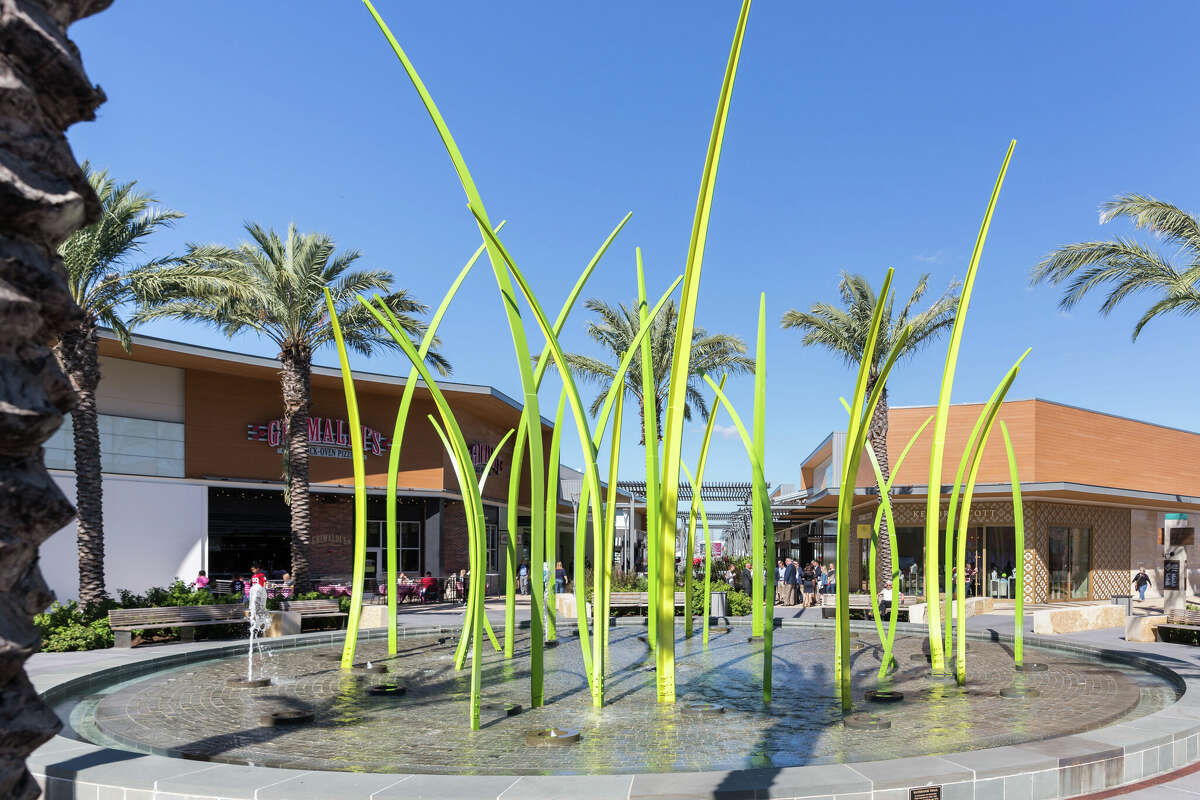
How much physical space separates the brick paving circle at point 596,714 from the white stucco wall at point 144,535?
14.3m

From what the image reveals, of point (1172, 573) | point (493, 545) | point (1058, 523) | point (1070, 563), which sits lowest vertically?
point (1070, 563)

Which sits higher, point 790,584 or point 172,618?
point 172,618

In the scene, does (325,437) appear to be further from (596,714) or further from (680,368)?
(680,368)

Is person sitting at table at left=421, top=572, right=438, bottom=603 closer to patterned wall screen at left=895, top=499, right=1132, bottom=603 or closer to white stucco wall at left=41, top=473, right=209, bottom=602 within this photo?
white stucco wall at left=41, top=473, right=209, bottom=602

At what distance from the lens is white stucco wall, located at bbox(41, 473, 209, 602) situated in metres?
23.3

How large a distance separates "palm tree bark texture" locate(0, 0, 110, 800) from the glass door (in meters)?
31.5

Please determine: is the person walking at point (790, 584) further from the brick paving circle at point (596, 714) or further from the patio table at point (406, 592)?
the brick paving circle at point (596, 714)

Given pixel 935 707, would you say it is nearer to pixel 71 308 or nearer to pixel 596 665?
pixel 596 665

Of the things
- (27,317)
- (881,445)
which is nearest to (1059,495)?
(881,445)

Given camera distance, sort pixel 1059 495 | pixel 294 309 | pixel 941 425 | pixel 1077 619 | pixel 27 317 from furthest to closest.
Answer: pixel 1059 495 < pixel 294 309 < pixel 1077 619 < pixel 941 425 < pixel 27 317

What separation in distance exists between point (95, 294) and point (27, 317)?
17835 millimetres

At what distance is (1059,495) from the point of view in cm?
2739

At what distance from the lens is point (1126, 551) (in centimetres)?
3180

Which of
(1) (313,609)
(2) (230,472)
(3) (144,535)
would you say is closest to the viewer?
(1) (313,609)
